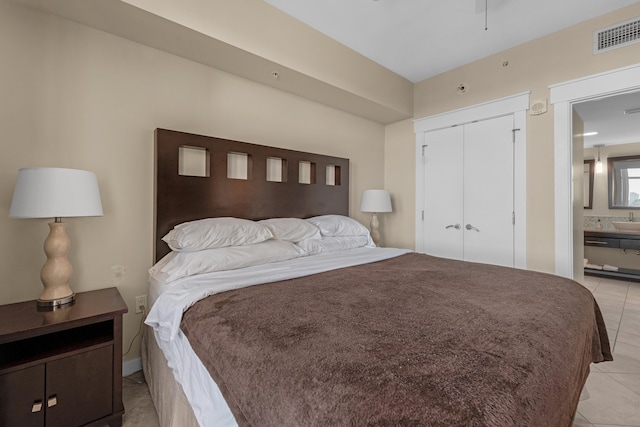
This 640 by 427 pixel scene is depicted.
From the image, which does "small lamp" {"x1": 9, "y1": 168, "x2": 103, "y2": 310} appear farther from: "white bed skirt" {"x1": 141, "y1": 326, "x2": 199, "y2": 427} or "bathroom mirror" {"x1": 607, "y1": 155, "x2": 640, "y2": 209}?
"bathroom mirror" {"x1": 607, "y1": 155, "x2": 640, "y2": 209}

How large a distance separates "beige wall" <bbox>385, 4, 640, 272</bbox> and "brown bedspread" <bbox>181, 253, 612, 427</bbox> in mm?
1425

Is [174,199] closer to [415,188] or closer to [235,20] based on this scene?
[235,20]

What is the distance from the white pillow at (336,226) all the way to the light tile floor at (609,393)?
5.78 ft

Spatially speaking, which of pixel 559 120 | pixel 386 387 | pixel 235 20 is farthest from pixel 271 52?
pixel 559 120

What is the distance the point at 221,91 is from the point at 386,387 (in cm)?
249

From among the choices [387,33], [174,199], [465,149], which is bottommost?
[174,199]

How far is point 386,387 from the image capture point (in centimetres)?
68

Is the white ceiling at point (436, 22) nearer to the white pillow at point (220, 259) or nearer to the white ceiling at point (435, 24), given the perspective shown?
the white ceiling at point (435, 24)

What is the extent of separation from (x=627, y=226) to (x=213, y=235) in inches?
269

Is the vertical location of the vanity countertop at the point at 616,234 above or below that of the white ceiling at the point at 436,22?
below

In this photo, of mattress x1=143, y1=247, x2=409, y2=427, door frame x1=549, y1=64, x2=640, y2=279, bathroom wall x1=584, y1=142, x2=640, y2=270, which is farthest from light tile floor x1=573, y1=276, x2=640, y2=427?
bathroom wall x1=584, y1=142, x2=640, y2=270

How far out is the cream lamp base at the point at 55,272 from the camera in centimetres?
151

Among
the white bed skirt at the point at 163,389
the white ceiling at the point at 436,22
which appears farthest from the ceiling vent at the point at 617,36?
the white bed skirt at the point at 163,389

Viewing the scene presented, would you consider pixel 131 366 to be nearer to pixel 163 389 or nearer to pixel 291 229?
pixel 163 389
